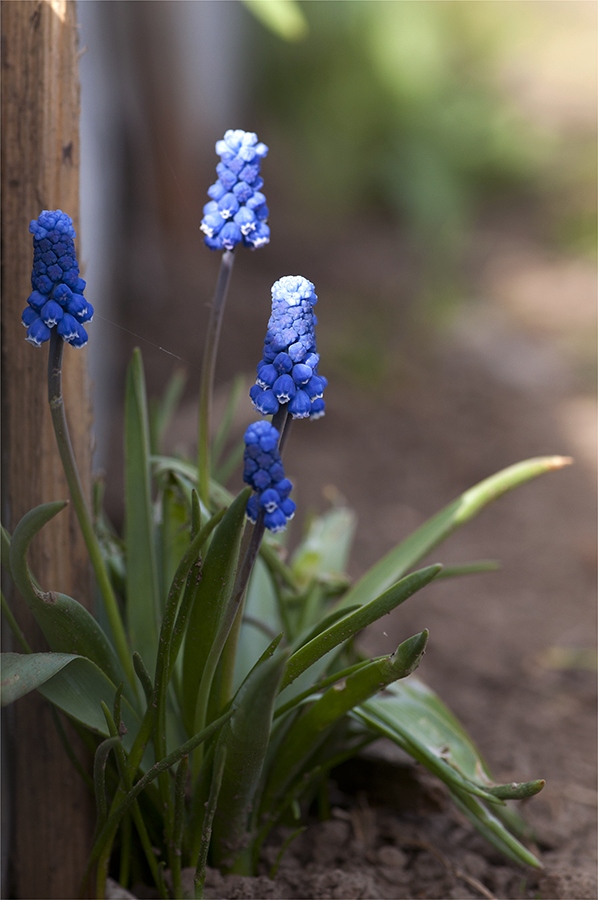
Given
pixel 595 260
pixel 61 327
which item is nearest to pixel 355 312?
pixel 595 260

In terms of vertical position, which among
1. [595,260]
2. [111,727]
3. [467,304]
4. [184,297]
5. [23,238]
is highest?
[595,260]

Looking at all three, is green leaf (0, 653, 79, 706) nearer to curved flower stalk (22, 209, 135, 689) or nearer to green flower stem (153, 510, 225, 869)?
green flower stem (153, 510, 225, 869)

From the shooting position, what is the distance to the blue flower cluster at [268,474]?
2.54 feet

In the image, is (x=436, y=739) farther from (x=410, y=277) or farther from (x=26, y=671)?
(x=410, y=277)

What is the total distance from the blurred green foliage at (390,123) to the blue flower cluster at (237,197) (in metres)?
3.82

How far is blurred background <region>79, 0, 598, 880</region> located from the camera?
2.07 m

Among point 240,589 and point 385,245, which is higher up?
point 385,245

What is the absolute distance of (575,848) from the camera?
133 cm

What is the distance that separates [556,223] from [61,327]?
4325 mm

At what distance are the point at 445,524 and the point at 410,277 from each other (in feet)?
10.0

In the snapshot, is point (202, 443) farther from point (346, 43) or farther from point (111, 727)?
point (346, 43)

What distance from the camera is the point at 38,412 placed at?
3.48ft

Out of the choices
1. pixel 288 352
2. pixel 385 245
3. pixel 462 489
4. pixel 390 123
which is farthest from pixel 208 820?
pixel 390 123

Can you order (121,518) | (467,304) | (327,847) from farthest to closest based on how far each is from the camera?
1. (467,304)
2. (121,518)
3. (327,847)
